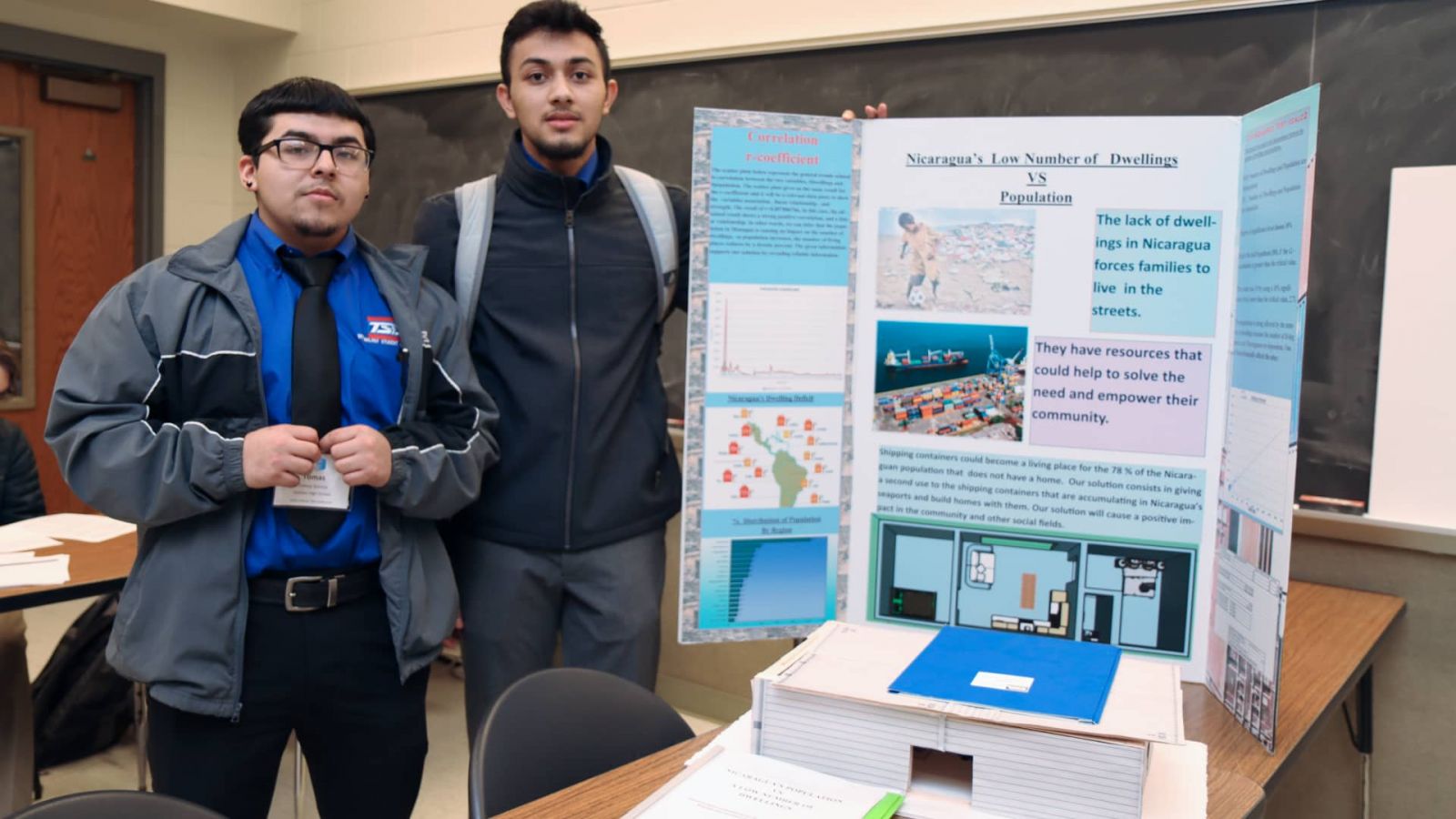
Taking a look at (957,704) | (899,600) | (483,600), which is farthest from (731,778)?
(483,600)

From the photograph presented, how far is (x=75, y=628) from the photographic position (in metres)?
2.98

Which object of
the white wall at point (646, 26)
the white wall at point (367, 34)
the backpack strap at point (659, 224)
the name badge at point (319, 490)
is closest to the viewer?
the name badge at point (319, 490)

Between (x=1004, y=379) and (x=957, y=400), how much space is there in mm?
79

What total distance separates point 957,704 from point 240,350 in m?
1.21

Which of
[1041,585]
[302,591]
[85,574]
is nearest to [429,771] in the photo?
[85,574]

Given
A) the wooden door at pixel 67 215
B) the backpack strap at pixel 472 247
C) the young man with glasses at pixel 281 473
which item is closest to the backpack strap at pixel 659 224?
the backpack strap at pixel 472 247

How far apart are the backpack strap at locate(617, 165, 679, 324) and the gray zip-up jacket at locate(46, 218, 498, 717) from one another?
589 millimetres

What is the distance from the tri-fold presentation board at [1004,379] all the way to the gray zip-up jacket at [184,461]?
49 cm

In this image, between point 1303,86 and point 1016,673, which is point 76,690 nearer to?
point 1016,673

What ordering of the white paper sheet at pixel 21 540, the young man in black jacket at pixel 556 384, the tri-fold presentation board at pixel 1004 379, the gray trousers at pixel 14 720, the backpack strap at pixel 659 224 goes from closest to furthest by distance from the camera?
the tri-fold presentation board at pixel 1004 379 → the young man in black jacket at pixel 556 384 → the backpack strap at pixel 659 224 → the gray trousers at pixel 14 720 → the white paper sheet at pixel 21 540

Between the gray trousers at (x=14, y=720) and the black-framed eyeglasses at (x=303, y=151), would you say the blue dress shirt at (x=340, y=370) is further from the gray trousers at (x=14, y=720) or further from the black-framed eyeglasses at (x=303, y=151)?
the gray trousers at (x=14, y=720)

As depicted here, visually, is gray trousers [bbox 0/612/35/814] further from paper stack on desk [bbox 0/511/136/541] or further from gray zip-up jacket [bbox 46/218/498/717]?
gray zip-up jacket [bbox 46/218/498/717]

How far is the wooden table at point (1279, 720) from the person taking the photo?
1123mm

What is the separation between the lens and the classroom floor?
9.38 feet
